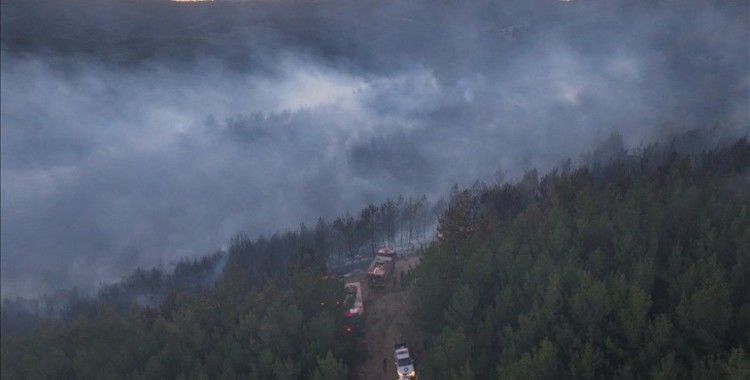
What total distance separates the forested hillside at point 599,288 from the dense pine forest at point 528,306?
1.9 inches

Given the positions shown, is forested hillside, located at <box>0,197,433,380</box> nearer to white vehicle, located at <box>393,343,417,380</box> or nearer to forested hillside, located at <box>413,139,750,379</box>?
white vehicle, located at <box>393,343,417,380</box>

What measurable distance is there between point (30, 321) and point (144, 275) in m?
7.19

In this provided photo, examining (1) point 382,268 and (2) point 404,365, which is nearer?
(2) point 404,365

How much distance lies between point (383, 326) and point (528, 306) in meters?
6.97

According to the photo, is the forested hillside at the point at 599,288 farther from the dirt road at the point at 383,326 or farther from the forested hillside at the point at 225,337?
the forested hillside at the point at 225,337

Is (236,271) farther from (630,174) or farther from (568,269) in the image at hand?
(630,174)

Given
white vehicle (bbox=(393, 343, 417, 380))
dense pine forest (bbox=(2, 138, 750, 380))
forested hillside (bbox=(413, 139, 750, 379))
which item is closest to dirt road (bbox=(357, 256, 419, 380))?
dense pine forest (bbox=(2, 138, 750, 380))

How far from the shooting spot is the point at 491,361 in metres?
15.9

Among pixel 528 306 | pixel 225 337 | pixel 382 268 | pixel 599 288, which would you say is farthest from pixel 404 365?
pixel 382 268

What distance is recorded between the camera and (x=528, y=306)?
57.9 ft

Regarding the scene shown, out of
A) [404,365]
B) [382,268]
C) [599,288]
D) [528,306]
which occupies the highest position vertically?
[382,268]

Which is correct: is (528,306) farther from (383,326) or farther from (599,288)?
(383,326)

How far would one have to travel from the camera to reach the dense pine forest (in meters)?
14.4

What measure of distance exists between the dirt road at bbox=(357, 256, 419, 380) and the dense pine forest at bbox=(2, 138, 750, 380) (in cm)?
83
